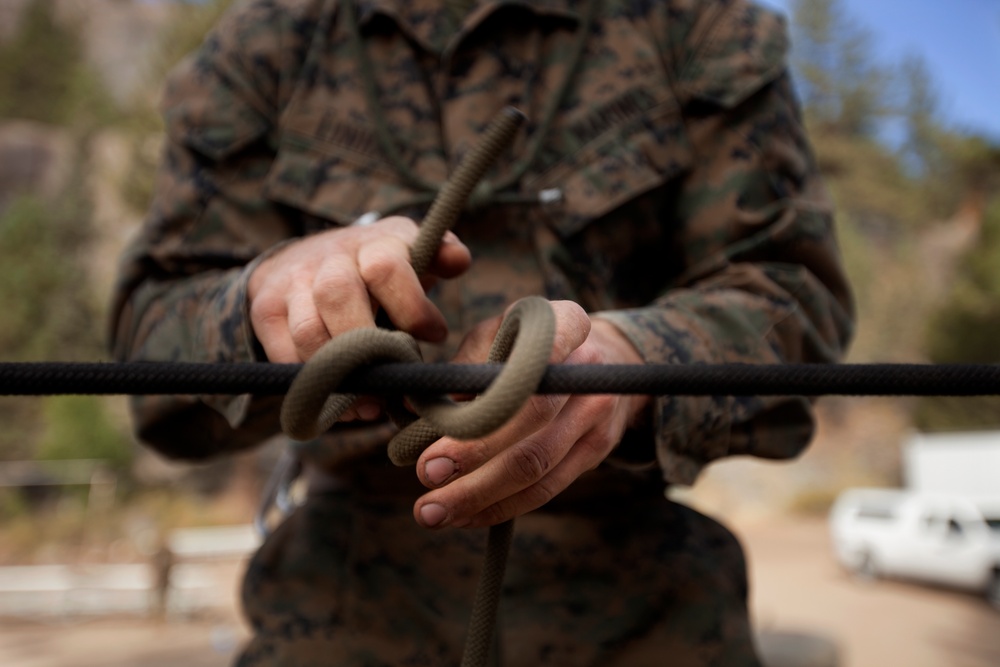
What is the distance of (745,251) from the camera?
39.0 inches

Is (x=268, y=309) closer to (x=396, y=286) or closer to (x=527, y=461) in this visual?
(x=396, y=286)

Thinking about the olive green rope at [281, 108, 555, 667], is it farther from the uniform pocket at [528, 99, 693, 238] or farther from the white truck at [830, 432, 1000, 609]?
the white truck at [830, 432, 1000, 609]

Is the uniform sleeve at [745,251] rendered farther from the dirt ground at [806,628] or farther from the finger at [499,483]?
the dirt ground at [806,628]

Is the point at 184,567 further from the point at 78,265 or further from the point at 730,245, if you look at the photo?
the point at 730,245

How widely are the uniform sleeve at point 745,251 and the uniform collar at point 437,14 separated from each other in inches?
6.6

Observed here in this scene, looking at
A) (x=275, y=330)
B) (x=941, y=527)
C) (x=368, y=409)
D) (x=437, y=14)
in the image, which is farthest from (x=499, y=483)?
(x=941, y=527)

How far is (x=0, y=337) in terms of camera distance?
41.7 feet

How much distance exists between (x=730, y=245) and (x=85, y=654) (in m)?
6.91

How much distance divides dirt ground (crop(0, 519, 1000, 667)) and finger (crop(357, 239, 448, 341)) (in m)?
5.46

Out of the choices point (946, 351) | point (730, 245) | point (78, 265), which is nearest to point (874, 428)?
point (946, 351)

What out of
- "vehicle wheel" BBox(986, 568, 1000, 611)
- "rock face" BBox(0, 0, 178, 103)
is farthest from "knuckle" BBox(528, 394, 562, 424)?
"rock face" BBox(0, 0, 178, 103)

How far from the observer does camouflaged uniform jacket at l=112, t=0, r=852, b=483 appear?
99 centimetres

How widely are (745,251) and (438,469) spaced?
541mm

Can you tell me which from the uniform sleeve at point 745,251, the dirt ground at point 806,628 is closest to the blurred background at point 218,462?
the dirt ground at point 806,628
